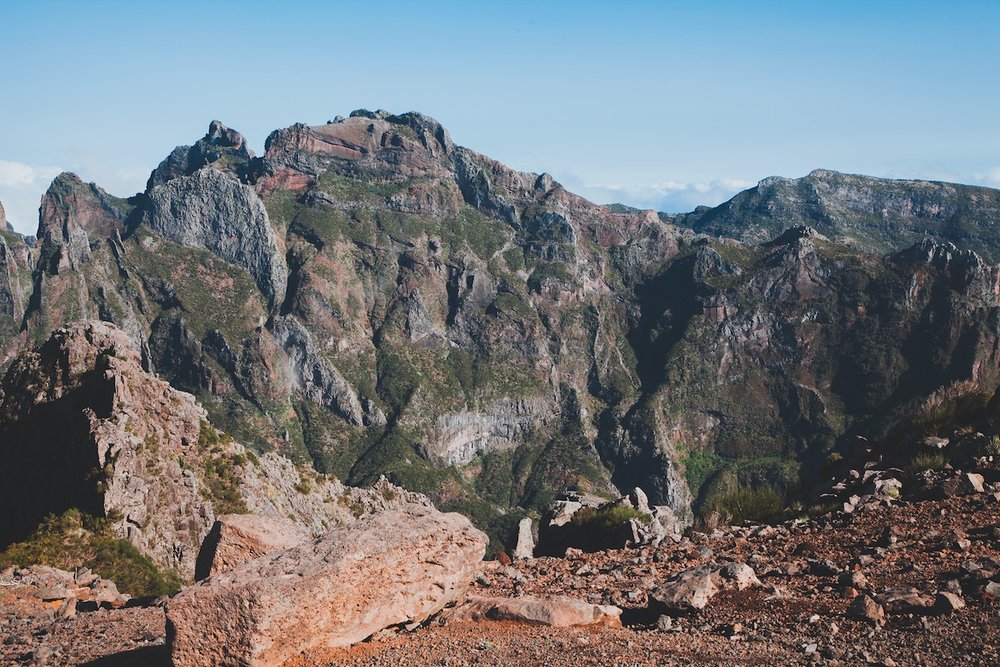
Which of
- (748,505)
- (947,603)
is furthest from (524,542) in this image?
(947,603)

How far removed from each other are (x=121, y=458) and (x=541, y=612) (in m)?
33.8

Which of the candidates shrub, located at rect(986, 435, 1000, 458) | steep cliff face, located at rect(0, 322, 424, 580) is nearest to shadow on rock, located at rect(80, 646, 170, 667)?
shrub, located at rect(986, 435, 1000, 458)

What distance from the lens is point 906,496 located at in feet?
74.9

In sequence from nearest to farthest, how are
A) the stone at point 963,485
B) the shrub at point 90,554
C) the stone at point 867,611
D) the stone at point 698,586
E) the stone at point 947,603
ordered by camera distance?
the stone at point 947,603, the stone at point 867,611, the stone at point 698,586, the stone at point 963,485, the shrub at point 90,554

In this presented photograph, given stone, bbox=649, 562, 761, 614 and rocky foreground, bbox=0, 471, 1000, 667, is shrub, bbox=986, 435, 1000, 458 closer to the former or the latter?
rocky foreground, bbox=0, 471, 1000, 667

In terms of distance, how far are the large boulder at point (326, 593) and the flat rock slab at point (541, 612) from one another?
0.51 meters

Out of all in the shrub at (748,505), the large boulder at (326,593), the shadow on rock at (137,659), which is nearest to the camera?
the large boulder at (326,593)

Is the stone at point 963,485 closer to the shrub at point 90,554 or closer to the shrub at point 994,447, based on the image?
the shrub at point 994,447

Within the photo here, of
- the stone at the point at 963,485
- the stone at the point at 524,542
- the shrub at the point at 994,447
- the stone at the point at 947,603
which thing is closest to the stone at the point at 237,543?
the stone at the point at 524,542

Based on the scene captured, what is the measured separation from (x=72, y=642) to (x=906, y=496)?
21.9 metres

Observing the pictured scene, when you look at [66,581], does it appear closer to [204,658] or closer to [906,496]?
[204,658]

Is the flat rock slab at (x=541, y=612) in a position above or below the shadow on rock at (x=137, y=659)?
above

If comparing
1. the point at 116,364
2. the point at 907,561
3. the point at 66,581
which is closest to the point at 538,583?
the point at 907,561

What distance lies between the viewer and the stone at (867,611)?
574 inches
